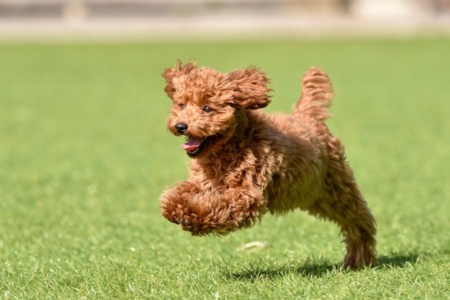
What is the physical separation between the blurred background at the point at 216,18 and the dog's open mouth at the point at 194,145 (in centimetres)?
2622

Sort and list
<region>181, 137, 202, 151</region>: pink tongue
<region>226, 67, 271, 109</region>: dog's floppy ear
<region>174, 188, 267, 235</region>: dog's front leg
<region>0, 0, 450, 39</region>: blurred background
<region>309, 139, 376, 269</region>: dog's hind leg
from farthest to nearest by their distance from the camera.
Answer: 1. <region>0, 0, 450, 39</region>: blurred background
2. <region>309, 139, 376, 269</region>: dog's hind leg
3. <region>226, 67, 271, 109</region>: dog's floppy ear
4. <region>181, 137, 202, 151</region>: pink tongue
5. <region>174, 188, 267, 235</region>: dog's front leg

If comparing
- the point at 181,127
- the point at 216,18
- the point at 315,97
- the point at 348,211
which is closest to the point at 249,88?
the point at 181,127

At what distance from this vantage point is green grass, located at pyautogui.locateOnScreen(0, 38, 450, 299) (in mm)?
5816

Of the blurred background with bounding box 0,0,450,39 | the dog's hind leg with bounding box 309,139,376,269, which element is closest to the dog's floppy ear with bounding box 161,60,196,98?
the dog's hind leg with bounding box 309,139,376,269

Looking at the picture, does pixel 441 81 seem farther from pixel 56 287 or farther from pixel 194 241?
pixel 56 287

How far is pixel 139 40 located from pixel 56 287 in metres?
26.1

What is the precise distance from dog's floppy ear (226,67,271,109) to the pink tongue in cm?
30

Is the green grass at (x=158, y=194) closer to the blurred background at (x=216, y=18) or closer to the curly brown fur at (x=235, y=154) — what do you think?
the curly brown fur at (x=235, y=154)

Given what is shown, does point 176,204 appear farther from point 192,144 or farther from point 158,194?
point 158,194

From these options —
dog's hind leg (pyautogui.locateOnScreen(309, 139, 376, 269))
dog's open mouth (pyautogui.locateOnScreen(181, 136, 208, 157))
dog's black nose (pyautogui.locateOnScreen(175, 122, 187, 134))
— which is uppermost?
dog's black nose (pyautogui.locateOnScreen(175, 122, 187, 134))

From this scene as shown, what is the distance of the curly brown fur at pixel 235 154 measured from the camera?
5.65 metres

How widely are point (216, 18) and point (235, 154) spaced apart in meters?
29.6

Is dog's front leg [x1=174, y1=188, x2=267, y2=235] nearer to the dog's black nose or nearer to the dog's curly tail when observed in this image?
the dog's black nose

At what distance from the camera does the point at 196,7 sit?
36.7 meters
